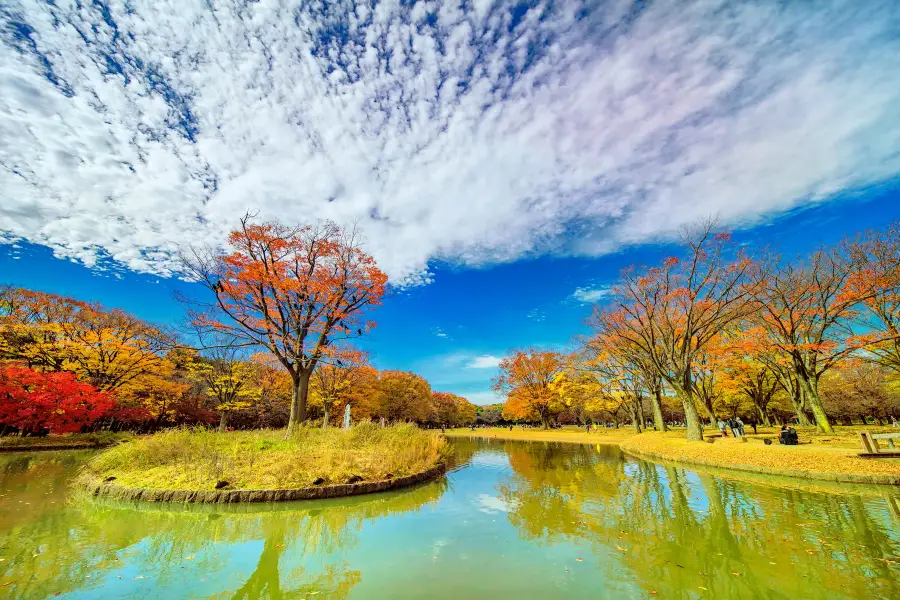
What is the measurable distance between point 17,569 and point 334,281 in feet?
44.8

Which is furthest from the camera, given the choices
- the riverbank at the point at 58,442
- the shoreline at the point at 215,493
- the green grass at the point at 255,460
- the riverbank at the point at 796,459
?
the riverbank at the point at 58,442

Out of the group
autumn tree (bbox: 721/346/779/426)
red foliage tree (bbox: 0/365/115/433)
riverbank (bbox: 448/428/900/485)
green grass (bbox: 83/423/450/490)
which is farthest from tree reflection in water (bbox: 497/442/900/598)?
red foliage tree (bbox: 0/365/115/433)

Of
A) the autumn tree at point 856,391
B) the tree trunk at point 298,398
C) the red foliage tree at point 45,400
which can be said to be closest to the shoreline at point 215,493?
the tree trunk at point 298,398

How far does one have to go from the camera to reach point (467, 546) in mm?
6098

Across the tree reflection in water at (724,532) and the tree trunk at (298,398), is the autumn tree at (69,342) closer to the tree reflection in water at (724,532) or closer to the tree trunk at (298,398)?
the tree trunk at (298,398)

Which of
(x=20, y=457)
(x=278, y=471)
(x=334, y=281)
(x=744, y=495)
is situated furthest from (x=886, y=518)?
(x=20, y=457)

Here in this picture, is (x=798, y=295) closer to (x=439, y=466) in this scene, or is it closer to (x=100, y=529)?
(x=439, y=466)

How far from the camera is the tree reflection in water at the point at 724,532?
177 inches

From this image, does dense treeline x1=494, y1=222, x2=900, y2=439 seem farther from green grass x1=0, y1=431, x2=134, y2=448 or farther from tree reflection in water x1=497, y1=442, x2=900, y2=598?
green grass x1=0, y1=431, x2=134, y2=448

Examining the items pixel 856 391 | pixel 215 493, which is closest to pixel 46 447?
pixel 215 493

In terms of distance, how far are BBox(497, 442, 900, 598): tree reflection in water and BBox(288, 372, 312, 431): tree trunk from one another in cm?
985

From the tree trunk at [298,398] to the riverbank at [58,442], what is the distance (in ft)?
27.8

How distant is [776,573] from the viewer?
4.71 metres

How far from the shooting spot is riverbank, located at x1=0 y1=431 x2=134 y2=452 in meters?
18.3
